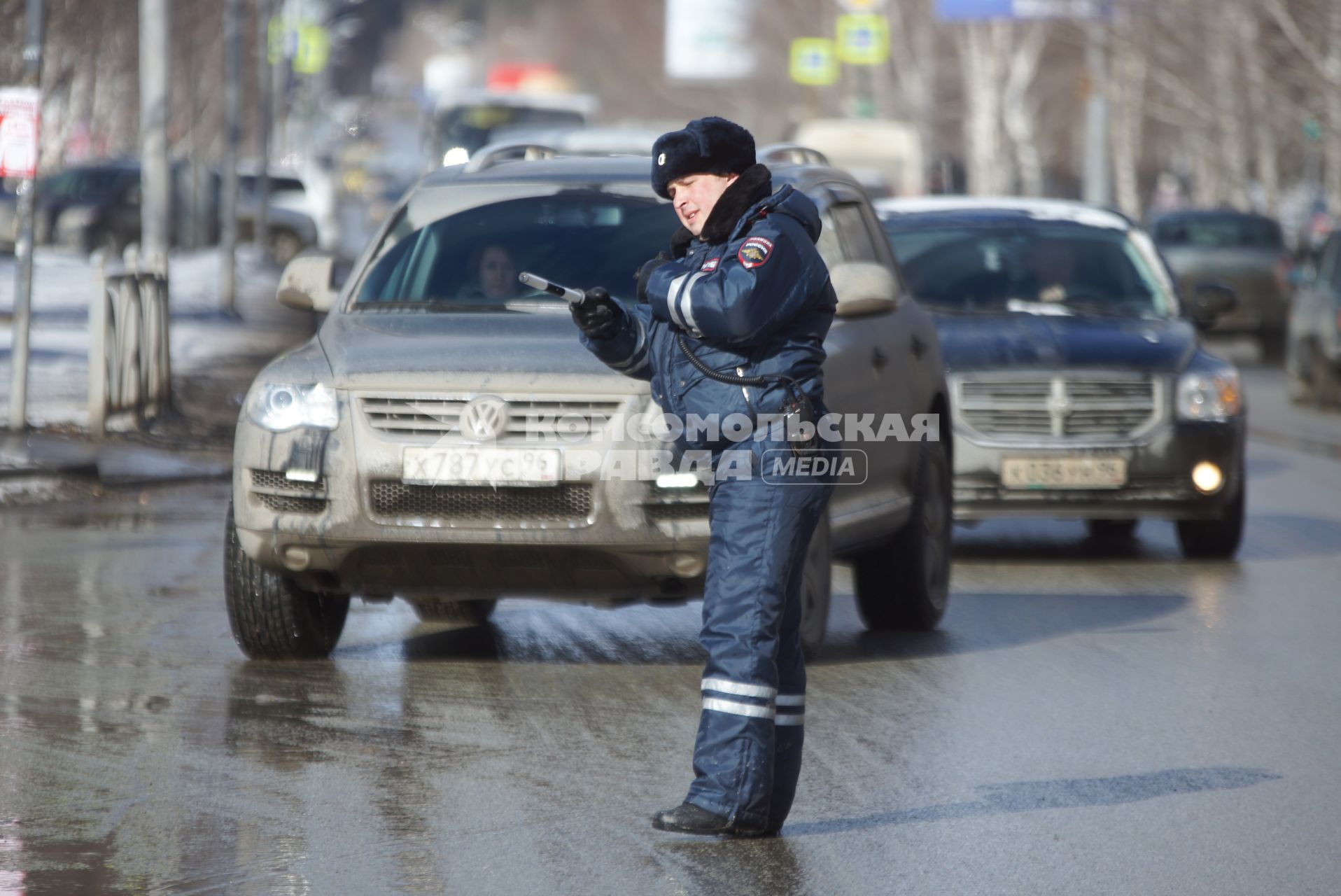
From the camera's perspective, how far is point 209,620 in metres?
9.05

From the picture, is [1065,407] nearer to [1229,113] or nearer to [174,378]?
[174,378]

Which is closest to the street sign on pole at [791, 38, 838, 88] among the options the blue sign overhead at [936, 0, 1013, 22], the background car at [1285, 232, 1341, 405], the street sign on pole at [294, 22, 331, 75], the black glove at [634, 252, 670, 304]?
the street sign on pole at [294, 22, 331, 75]

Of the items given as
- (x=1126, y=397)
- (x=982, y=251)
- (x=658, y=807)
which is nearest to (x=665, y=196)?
(x=658, y=807)

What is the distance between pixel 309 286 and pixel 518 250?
76 centimetres

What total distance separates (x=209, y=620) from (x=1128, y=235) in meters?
5.68

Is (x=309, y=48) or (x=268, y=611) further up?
(x=309, y=48)

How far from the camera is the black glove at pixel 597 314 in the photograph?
559 centimetres

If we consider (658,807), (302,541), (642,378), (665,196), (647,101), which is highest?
(647,101)

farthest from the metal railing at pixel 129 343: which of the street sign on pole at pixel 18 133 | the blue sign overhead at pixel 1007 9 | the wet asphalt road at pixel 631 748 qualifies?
the blue sign overhead at pixel 1007 9

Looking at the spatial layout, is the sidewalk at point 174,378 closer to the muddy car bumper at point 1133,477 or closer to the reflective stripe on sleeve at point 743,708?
the muddy car bumper at point 1133,477

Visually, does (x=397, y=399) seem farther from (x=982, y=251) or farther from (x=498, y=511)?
(x=982, y=251)

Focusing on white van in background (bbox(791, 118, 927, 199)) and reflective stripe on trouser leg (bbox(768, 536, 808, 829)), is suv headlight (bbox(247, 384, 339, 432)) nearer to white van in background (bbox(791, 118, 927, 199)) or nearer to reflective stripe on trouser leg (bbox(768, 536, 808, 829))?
reflective stripe on trouser leg (bbox(768, 536, 808, 829))

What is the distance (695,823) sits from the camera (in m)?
5.62

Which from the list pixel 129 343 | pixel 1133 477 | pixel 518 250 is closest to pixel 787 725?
pixel 518 250
